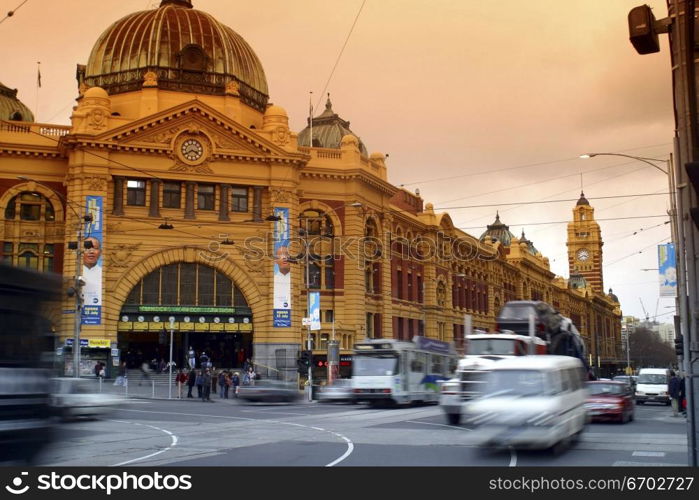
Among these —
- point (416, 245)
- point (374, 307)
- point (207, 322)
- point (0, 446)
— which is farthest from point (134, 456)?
point (416, 245)

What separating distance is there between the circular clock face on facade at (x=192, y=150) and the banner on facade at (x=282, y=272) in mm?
6106

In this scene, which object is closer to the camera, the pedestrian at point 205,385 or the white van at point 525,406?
the white van at point 525,406

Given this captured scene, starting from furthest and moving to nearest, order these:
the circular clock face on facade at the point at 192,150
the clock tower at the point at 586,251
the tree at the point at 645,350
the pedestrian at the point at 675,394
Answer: the clock tower at the point at 586,251 < the tree at the point at 645,350 < the circular clock face on facade at the point at 192,150 < the pedestrian at the point at 675,394

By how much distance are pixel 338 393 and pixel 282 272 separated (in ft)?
49.4

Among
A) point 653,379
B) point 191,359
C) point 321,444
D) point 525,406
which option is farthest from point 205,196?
point 525,406

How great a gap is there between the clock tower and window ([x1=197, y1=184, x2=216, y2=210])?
13453 cm

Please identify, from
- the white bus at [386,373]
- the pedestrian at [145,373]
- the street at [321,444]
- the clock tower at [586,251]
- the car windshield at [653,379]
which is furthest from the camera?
the clock tower at [586,251]

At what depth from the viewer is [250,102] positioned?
6569 cm

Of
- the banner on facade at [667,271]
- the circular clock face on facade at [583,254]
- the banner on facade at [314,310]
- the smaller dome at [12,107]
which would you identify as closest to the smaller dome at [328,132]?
the smaller dome at [12,107]

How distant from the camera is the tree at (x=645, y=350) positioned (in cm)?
17625

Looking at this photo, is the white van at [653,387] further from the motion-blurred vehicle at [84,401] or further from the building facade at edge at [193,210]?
the motion-blurred vehicle at [84,401]

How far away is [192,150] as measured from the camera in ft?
187

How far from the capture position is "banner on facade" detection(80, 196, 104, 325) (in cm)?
5297
